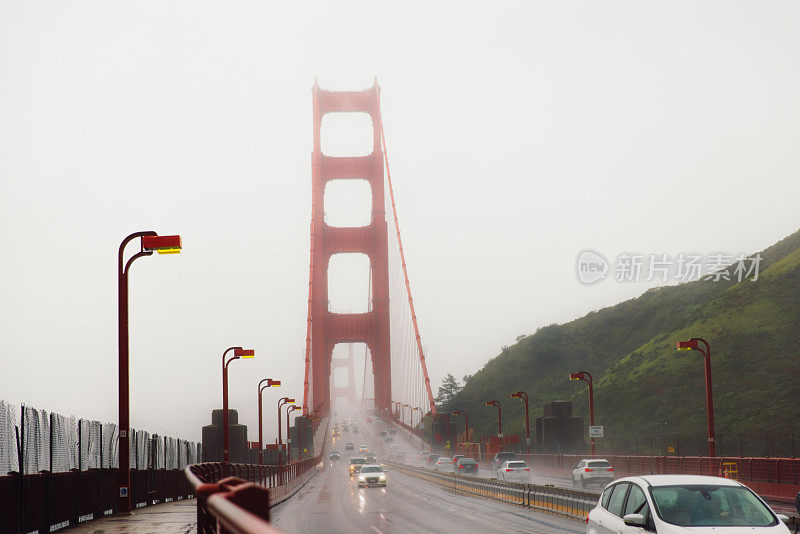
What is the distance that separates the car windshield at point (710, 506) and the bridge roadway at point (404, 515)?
12557mm

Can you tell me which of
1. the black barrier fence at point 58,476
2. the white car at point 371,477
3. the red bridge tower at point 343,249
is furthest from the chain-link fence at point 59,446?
the red bridge tower at point 343,249

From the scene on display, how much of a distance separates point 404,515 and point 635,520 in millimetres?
20008

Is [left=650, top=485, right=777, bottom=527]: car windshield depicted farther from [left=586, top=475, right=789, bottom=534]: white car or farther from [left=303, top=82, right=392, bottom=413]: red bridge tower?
[left=303, top=82, right=392, bottom=413]: red bridge tower

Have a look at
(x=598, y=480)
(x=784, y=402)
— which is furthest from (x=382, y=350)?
(x=598, y=480)

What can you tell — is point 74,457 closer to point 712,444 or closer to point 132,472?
point 132,472

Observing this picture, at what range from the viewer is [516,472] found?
5241 centimetres

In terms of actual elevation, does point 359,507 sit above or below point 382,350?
below

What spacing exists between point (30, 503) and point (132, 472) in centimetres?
977

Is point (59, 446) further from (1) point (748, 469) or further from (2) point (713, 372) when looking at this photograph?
(2) point (713, 372)

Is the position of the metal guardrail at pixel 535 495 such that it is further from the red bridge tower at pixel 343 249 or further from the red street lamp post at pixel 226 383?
the red bridge tower at pixel 343 249

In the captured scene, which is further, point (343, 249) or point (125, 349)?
point (343, 249)

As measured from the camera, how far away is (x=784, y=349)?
3733 inches

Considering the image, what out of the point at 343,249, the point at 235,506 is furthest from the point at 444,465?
the point at 235,506

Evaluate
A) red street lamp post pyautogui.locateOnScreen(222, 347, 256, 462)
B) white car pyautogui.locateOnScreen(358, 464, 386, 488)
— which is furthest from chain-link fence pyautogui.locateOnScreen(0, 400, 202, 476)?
white car pyautogui.locateOnScreen(358, 464, 386, 488)
